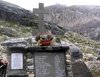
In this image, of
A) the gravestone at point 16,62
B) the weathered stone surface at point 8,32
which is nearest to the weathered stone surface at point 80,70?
the gravestone at point 16,62

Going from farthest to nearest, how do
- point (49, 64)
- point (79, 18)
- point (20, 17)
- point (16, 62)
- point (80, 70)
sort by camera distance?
1. point (79, 18)
2. point (20, 17)
3. point (80, 70)
4. point (16, 62)
5. point (49, 64)

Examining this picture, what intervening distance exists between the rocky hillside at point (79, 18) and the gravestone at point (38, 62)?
24.9 metres

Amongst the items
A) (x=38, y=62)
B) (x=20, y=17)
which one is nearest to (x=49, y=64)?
(x=38, y=62)

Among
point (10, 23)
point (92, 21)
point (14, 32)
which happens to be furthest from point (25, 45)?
point (92, 21)

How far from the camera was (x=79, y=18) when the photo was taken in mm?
49844

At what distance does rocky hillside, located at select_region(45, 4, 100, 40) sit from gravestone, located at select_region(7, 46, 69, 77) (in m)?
24.9

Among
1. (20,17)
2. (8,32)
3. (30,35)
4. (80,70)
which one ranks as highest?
(20,17)

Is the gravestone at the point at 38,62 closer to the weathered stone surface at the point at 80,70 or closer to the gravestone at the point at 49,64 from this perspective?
the gravestone at the point at 49,64

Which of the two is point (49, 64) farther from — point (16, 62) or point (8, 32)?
point (8, 32)

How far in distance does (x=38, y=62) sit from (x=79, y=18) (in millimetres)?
33344

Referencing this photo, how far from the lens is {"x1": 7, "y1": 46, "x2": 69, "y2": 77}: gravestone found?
16812mm

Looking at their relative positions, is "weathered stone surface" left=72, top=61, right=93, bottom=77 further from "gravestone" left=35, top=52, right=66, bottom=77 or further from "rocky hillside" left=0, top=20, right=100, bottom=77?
"rocky hillside" left=0, top=20, right=100, bottom=77

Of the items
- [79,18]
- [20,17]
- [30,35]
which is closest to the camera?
[30,35]

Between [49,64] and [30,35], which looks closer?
[49,64]
